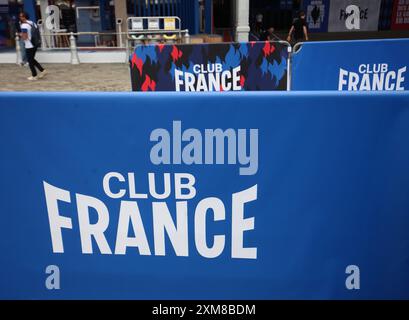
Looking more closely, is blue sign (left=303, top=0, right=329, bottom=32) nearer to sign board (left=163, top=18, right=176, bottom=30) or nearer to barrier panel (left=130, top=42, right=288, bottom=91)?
sign board (left=163, top=18, right=176, bottom=30)

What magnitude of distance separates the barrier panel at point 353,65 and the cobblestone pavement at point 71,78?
5.56 m

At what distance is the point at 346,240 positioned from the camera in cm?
183

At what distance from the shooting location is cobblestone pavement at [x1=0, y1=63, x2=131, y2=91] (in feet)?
32.6

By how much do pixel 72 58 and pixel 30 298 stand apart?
13.9 metres

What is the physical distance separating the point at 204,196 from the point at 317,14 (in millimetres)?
18310

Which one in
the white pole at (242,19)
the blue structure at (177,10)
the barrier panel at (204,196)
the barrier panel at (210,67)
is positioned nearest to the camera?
the barrier panel at (204,196)

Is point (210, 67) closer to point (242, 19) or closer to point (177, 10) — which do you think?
point (242, 19)

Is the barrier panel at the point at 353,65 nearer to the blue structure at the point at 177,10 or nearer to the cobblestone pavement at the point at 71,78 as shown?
the cobblestone pavement at the point at 71,78

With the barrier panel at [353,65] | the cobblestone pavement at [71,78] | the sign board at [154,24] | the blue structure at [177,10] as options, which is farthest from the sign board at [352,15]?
the barrier panel at [353,65]

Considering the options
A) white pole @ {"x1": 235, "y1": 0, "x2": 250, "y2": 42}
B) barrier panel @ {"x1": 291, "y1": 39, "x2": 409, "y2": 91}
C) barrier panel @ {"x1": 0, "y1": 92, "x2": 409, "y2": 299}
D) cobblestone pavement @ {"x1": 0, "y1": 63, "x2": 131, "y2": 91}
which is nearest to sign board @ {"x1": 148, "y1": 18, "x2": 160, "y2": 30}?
cobblestone pavement @ {"x1": 0, "y1": 63, "x2": 131, "y2": 91}

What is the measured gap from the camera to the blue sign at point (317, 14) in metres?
17.8
